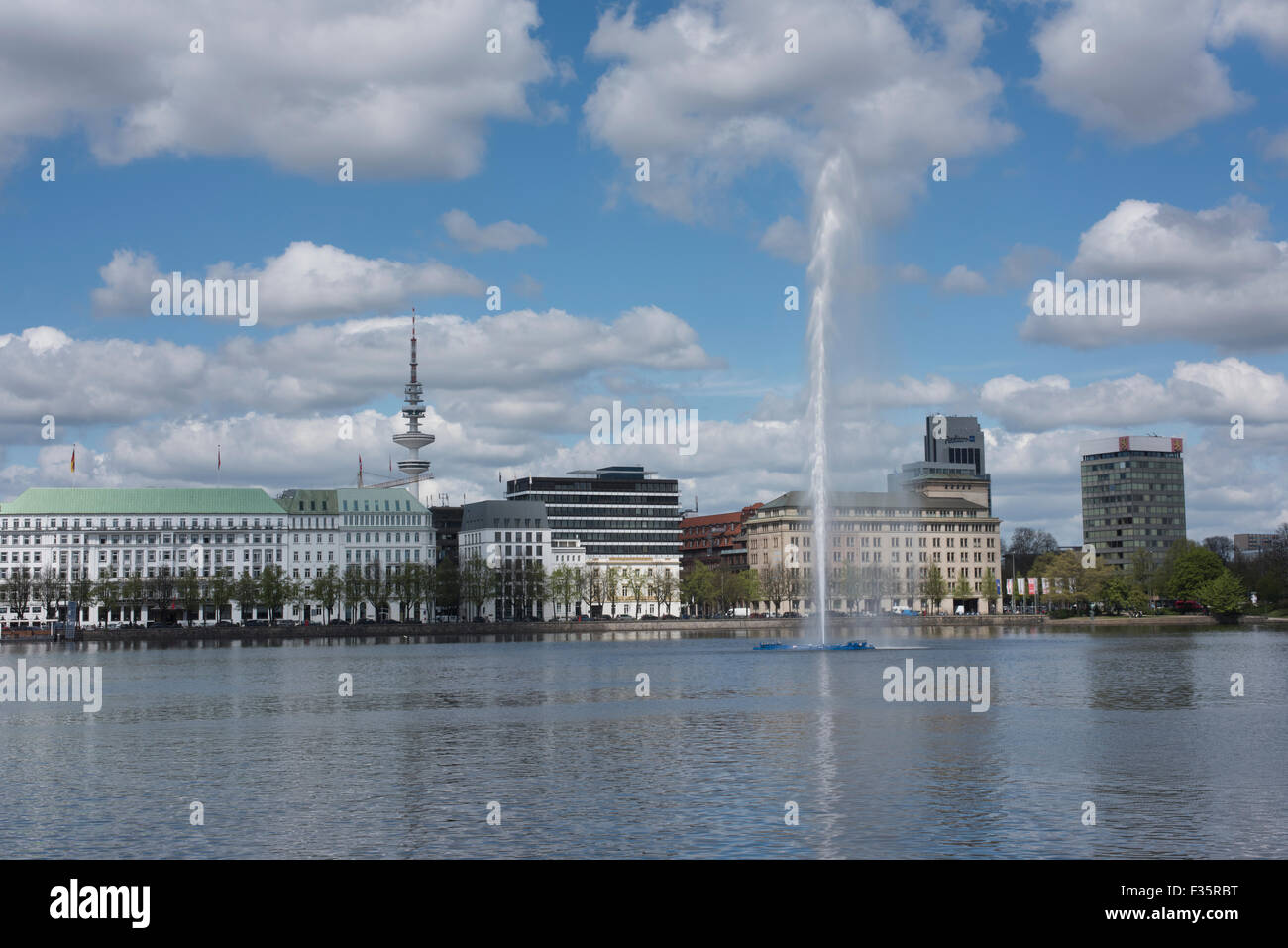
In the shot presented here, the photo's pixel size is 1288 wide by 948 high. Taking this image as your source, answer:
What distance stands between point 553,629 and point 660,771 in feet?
516

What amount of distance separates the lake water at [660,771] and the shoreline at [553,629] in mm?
87656

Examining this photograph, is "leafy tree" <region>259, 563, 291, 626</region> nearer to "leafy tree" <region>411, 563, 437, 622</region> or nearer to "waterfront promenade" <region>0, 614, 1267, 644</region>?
"waterfront promenade" <region>0, 614, 1267, 644</region>

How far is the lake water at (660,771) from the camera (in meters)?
25.5

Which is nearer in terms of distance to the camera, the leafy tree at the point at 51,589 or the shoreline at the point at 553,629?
the shoreline at the point at 553,629

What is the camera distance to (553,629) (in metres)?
190

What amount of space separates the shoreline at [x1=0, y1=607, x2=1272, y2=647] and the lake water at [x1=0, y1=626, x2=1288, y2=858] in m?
87.7

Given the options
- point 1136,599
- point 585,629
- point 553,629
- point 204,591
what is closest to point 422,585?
point 553,629

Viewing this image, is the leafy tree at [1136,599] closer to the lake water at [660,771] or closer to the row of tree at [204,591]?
the row of tree at [204,591]

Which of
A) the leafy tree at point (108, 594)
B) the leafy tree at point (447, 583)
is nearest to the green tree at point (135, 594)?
the leafy tree at point (108, 594)

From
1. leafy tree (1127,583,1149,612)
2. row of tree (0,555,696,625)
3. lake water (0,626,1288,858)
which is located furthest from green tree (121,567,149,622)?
leafy tree (1127,583,1149,612)
